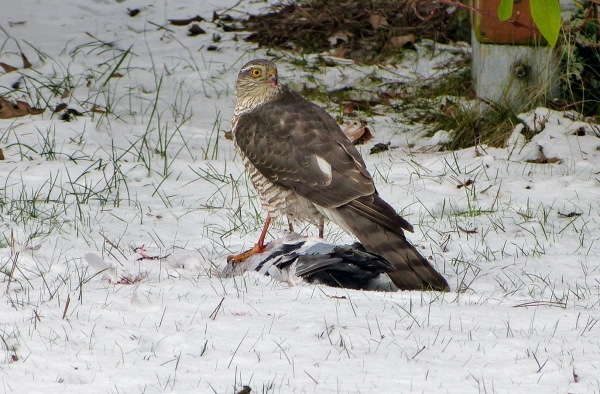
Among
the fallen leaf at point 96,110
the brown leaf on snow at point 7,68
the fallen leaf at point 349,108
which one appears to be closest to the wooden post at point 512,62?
the fallen leaf at point 349,108

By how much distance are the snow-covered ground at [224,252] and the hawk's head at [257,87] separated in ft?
2.32

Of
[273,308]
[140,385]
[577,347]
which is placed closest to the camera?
[140,385]

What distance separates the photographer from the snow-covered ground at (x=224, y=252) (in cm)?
319

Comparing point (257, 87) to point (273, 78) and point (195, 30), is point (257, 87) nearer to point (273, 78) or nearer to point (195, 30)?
point (273, 78)

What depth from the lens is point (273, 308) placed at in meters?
3.81

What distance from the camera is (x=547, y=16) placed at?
9.75 feet

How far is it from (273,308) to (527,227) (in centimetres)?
225

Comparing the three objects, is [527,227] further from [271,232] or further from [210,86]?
[210,86]

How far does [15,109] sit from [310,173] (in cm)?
374

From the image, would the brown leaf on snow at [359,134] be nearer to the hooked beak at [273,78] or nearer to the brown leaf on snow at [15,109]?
the hooked beak at [273,78]

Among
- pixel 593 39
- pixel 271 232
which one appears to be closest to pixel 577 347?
pixel 271 232

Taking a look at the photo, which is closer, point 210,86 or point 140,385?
point 140,385

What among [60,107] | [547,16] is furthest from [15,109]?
[547,16]

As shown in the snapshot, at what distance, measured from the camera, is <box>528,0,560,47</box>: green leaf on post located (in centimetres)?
296
